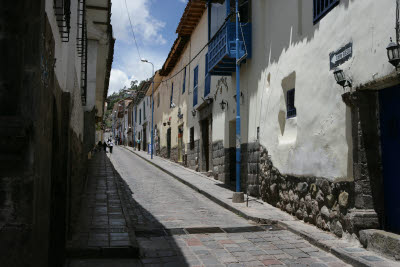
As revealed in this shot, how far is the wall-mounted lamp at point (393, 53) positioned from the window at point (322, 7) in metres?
1.96

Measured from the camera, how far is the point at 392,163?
5582 millimetres

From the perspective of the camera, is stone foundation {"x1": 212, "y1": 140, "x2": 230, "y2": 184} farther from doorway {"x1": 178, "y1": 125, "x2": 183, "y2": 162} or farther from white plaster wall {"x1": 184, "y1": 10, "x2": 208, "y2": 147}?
doorway {"x1": 178, "y1": 125, "x2": 183, "y2": 162}

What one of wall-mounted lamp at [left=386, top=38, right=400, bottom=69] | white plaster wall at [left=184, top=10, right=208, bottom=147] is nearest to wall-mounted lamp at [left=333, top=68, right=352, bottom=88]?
wall-mounted lamp at [left=386, top=38, right=400, bottom=69]

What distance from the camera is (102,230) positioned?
6.45m

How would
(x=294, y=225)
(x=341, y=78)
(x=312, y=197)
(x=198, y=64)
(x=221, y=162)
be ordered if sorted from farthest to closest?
1. (x=198, y=64)
2. (x=221, y=162)
3. (x=312, y=197)
4. (x=294, y=225)
5. (x=341, y=78)

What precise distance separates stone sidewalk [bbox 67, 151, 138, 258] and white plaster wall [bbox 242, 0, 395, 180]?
11.5 ft

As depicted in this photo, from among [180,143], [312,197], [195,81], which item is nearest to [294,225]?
[312,197]

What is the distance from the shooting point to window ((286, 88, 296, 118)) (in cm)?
866

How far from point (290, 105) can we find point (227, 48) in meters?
3.30

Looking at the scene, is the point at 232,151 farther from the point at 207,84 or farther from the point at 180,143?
the point at 180,143

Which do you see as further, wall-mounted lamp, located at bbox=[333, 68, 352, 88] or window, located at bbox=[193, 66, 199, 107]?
window, located at bbox=[193, 66, 199, 107]

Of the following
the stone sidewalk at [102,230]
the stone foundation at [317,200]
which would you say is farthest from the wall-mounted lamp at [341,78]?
the stone sidewalk at [102,230]

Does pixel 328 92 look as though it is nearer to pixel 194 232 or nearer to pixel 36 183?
pixel 194 232

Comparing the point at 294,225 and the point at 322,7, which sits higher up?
the point at 322,7
